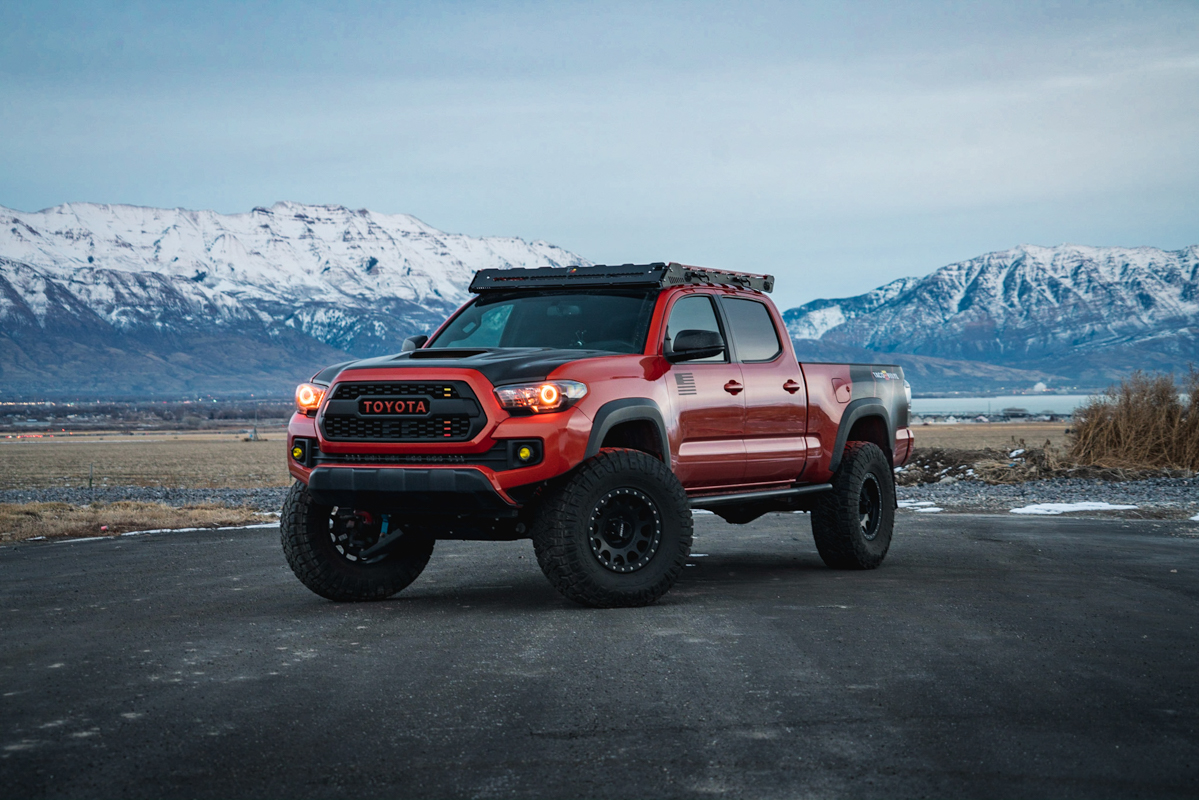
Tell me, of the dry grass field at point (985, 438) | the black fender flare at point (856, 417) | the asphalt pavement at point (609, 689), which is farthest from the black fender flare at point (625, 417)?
the dry grass field at point (985, 438)

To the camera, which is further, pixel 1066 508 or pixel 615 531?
pixel 1066 508

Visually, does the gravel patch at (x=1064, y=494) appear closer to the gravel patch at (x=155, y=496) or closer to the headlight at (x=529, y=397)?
the gravel patch at (x=155, y=496)

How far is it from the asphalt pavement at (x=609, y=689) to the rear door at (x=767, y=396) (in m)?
0.99

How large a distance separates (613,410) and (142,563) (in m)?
6.00

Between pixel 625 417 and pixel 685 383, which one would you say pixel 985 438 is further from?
pixel 625 417

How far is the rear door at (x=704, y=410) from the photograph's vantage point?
9328mm

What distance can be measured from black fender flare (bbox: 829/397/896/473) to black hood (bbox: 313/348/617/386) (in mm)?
2791

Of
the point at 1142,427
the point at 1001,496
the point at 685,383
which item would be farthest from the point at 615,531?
the point at 1142,427

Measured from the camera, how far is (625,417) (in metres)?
8.65

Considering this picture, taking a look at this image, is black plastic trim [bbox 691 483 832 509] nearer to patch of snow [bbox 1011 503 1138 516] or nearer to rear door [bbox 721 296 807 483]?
rear door [bbox 721 296 807 483]

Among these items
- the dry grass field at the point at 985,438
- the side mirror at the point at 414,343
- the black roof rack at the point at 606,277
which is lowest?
the dry grass field at the point at 985,438

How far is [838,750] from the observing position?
515 cm

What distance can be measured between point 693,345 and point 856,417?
2.85m

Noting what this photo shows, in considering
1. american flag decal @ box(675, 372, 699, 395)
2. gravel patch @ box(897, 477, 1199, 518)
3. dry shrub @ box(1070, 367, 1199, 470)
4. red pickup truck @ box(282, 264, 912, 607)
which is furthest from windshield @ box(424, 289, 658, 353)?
dry shrub @ box(1070, 367, 1199, 470)
